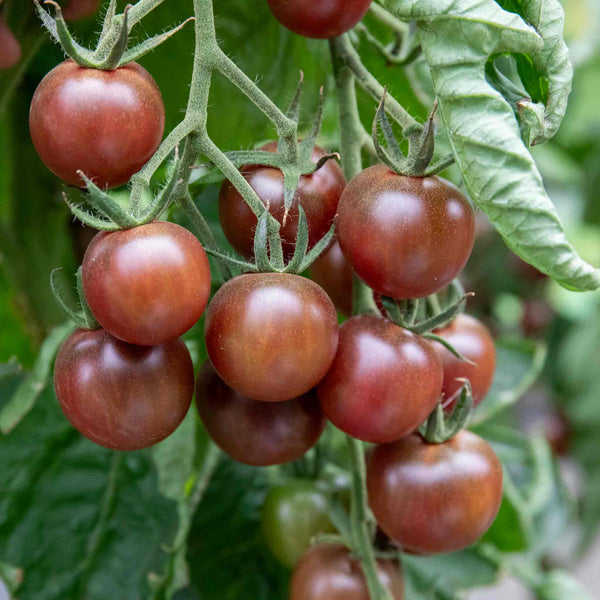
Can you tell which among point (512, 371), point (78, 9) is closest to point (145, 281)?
point (78, 9)

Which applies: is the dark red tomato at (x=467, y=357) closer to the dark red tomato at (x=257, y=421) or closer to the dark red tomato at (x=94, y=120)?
the dark red tomato at (x=257, y=421)

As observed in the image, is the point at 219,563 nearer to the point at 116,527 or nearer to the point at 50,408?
the point at 116,527

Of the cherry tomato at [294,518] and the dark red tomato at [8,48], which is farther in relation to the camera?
the cherry tomato at [294,518]

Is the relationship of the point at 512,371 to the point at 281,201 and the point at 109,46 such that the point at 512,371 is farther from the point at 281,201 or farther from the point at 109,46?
the point at 109,46

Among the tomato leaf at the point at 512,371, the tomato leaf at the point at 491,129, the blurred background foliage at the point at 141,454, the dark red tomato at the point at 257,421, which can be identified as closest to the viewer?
the tomato leaf at the point at 491,129

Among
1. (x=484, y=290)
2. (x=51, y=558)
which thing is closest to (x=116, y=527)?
(x=51, y=558)

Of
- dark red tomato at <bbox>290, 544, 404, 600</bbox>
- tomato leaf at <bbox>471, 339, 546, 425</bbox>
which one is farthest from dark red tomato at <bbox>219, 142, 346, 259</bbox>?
tomato leaf at <bbox>471, 339, 546, 425</bbox>

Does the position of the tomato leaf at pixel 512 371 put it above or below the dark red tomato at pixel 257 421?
below

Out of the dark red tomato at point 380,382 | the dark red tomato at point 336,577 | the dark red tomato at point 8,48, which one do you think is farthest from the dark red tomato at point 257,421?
the dark red tomato at point 8,48

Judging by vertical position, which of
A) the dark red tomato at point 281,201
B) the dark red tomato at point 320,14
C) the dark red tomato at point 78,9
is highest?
the dark red tomato at point 320,14
